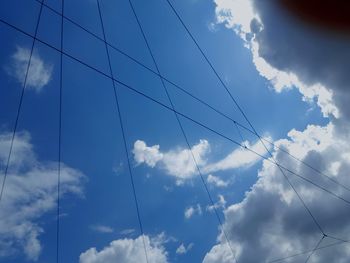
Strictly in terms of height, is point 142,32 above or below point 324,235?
above

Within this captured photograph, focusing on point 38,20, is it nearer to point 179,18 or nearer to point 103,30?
point 103,30

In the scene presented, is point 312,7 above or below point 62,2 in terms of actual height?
below

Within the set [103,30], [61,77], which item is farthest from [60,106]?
[103,30]

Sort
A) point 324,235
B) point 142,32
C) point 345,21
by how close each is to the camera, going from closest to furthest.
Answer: point 345,21 < point 142,32 < point 324,235

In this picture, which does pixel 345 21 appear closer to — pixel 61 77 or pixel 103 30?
pixel 103 30

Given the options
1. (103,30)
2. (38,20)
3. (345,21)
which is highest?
(103,30)

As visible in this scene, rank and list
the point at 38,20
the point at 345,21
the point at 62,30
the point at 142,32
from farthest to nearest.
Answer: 1. the point at 142,32
2. the point at 62,30
3. the point at 38,20
4. the point at 345,21

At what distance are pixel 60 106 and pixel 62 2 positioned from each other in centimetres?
449

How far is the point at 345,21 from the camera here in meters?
8.91

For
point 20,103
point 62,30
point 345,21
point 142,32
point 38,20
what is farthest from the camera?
point 142,32

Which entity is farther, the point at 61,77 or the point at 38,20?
the point at 61,77

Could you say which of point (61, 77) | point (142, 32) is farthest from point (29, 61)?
point (142, 32)

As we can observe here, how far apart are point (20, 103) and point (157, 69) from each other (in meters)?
5.33

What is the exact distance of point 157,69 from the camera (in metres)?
14.9
